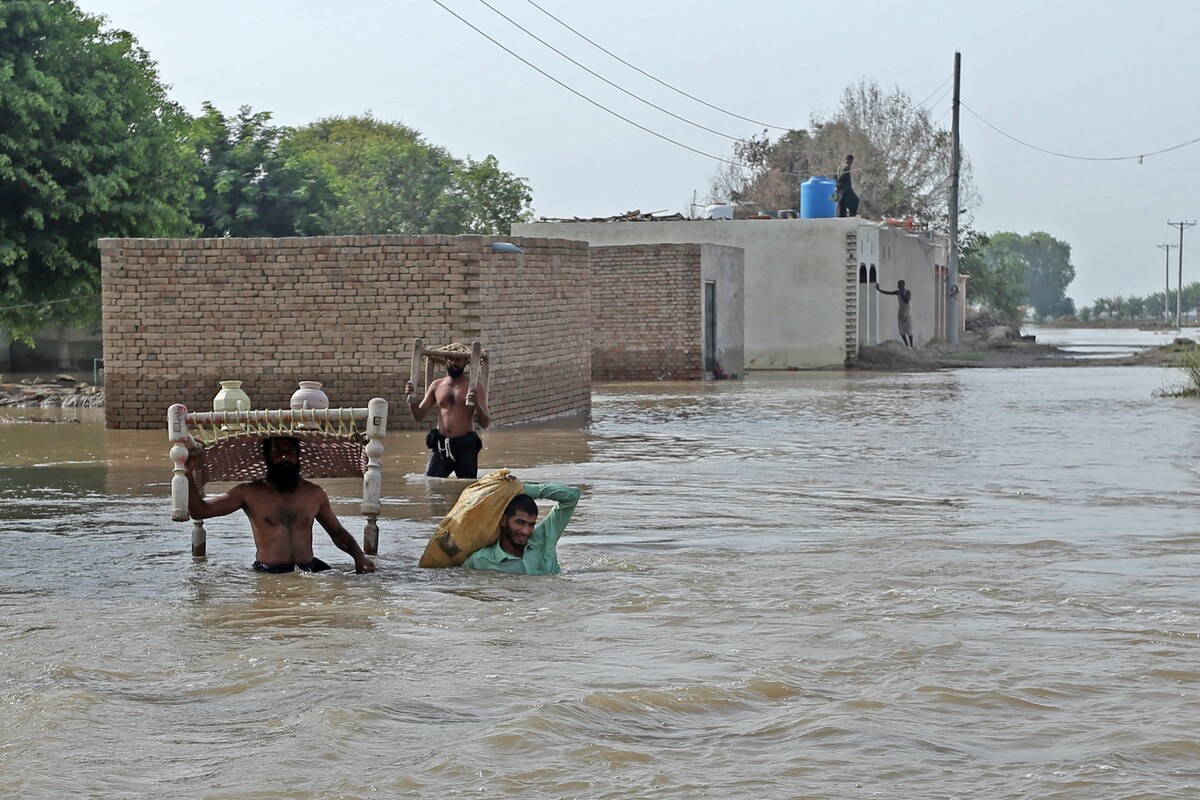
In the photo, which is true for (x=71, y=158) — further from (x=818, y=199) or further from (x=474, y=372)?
(x=818, y=199)

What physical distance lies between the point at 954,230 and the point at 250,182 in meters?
17.4

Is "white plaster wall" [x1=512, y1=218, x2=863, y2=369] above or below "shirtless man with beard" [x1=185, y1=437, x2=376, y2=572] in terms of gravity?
above

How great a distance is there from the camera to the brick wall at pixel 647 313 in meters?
29.3

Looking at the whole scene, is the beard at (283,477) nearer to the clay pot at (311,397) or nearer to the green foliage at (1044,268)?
the clay pot at (311,397)

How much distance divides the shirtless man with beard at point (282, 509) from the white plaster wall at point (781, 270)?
25.2 meters

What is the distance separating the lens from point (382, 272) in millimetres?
17078

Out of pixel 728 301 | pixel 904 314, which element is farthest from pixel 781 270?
pixel 904 314

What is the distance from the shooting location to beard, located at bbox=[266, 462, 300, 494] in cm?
827

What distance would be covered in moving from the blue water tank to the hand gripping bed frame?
2764 cm

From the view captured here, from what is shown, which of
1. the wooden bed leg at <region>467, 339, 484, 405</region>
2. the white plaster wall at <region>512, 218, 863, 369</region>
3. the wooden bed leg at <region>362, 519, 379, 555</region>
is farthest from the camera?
the white plaster wall at <region>512, 218, 863, 369</region>

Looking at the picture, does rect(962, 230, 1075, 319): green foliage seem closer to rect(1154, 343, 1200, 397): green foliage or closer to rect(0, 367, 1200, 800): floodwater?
rect(1154, 343, 1200, 397): green foliage

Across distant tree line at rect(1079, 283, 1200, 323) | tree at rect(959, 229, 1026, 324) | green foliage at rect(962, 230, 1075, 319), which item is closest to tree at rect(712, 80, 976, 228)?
tree at rect(959, 229, 1026, 324)

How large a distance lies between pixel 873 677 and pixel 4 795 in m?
3.17

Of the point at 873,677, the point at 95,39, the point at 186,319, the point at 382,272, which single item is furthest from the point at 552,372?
the point at 873,677
